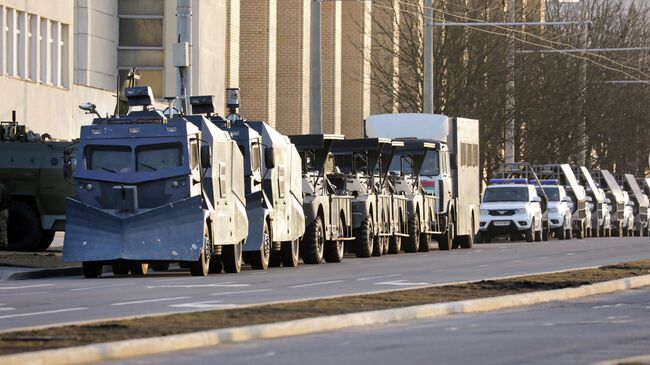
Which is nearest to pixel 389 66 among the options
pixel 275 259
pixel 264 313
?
pixel 275 259

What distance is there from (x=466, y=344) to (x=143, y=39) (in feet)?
165

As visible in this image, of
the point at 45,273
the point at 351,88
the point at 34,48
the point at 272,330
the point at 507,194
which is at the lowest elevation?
the point at 272,330

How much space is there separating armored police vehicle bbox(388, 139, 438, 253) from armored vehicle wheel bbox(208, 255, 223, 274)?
11418 millimetres

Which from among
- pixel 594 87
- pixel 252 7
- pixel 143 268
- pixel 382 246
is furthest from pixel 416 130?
pixel 594 87

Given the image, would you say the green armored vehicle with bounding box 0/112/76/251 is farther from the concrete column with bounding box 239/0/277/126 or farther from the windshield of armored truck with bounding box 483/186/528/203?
the concrete column with bounding box 239/0/277/126

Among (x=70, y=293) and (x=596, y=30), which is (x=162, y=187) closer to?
(x=70, y=293)

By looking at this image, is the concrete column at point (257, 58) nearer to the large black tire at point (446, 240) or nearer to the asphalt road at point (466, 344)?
the large black tire at point (446, 240)

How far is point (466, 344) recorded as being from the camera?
1647 centimetres

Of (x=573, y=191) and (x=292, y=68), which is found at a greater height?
(x=292, y=68)

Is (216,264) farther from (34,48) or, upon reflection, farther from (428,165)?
(34,48)

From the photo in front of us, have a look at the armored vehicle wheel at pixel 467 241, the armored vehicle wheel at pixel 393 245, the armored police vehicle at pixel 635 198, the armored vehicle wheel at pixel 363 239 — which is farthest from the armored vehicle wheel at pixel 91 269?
the armored police vehicle at pixel 635 198

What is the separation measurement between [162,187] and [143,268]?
2.91m

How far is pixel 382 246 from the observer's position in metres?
44.1

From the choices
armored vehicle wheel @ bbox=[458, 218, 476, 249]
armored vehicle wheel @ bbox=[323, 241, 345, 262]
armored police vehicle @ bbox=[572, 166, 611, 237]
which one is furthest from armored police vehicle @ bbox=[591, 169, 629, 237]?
armored vehicle wheel @ bbox=[323, 241, 345, 262]
